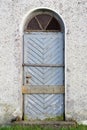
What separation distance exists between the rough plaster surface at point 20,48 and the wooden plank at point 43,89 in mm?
159

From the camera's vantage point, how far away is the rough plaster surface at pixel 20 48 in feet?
30.0

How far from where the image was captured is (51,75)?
9312 millimetres

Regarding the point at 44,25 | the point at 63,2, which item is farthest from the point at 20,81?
the point at 63,2

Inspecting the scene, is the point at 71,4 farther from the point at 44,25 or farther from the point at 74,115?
the point at 74,115

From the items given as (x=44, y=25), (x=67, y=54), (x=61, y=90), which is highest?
(x=44, y=25)

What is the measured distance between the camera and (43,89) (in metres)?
9.24

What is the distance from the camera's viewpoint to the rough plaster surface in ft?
30.0

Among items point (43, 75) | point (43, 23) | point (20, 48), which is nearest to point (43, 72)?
point (43, 75)

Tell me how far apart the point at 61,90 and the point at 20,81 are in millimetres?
956

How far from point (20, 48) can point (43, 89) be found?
1.07m

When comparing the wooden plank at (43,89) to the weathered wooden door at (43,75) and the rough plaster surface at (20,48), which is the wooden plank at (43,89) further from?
the rough plaster surface at (20,48)

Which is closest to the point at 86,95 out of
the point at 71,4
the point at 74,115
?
the point at 74,115

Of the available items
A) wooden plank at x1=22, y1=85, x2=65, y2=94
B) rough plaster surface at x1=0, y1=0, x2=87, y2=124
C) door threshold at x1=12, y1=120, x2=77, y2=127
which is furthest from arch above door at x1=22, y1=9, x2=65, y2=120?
door threshold at x1=12, y1=120, x2=77, y2=127

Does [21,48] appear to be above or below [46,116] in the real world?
above
